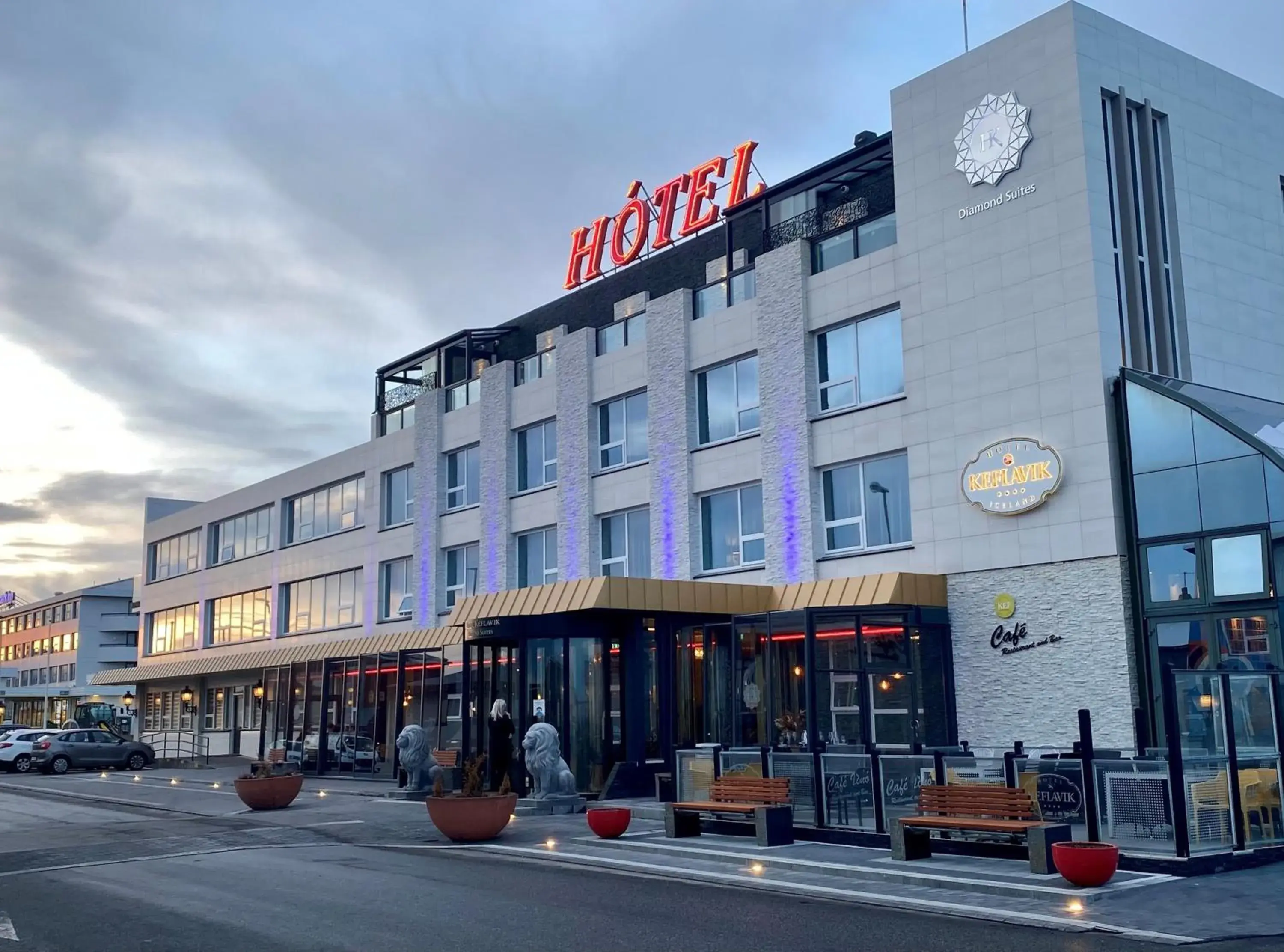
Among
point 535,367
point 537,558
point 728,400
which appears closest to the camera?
point 728,400

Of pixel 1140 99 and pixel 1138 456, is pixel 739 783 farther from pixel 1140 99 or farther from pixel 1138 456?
A: pixel 1140 99

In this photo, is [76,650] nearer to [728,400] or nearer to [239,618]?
[239,618]

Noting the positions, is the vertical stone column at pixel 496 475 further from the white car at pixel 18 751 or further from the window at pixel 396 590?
the white car at pixel 18 751

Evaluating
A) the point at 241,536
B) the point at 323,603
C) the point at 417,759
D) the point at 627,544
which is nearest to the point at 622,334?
the point at 627,544

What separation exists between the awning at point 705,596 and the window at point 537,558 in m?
7.09

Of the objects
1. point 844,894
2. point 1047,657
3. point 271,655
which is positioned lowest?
point 844,894

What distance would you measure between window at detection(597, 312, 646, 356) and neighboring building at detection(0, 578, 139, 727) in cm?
7017

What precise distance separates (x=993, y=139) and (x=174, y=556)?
1700 inches

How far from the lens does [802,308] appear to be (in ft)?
86.0

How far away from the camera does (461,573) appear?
120 feet

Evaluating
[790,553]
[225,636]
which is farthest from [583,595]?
[225,636]

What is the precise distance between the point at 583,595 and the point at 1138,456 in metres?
9.77

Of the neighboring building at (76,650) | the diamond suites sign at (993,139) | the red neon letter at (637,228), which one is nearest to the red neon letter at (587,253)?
the red neon letter at (637,228)

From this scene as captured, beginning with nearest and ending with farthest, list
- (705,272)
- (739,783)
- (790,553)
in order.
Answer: (739,783) < (790,553) < (705,272)
